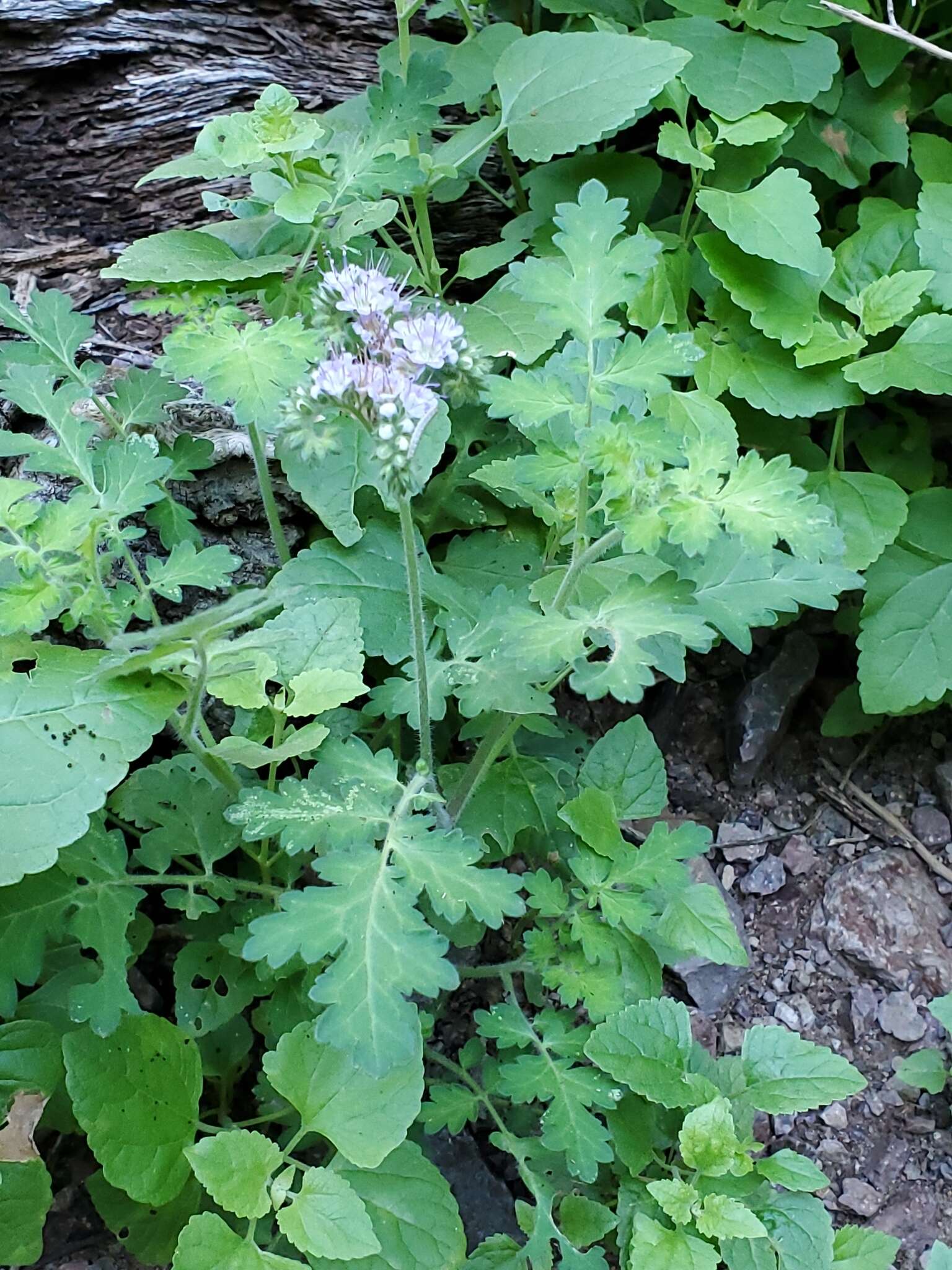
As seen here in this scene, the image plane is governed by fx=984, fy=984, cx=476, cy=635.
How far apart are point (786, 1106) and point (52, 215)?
2.72m

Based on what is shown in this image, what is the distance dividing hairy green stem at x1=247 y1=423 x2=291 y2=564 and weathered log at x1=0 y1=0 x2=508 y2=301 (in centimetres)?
92

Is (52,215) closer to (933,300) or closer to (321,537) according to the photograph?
(321,537)

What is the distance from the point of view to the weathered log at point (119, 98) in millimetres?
2535

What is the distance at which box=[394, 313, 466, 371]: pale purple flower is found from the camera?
1.47m

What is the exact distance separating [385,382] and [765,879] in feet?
5.53

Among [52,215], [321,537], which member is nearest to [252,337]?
[321,537]

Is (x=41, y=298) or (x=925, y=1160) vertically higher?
(x=41, y=298)

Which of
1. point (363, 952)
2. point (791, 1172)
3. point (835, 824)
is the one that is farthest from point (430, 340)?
point (835, 824)

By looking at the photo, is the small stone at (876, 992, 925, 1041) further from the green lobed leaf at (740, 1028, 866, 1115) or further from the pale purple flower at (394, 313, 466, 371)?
the pale purple flower at (394, 313, 466, 371)

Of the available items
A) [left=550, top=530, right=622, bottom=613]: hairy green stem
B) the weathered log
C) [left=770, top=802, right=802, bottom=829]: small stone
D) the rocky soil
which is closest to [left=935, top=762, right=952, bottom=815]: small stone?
the rocky soil

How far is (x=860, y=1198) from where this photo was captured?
2.05m

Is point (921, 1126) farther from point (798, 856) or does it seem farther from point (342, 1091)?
point (342, 1091)

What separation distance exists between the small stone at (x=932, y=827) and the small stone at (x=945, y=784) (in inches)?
1.1

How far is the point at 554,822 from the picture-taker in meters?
1.95
